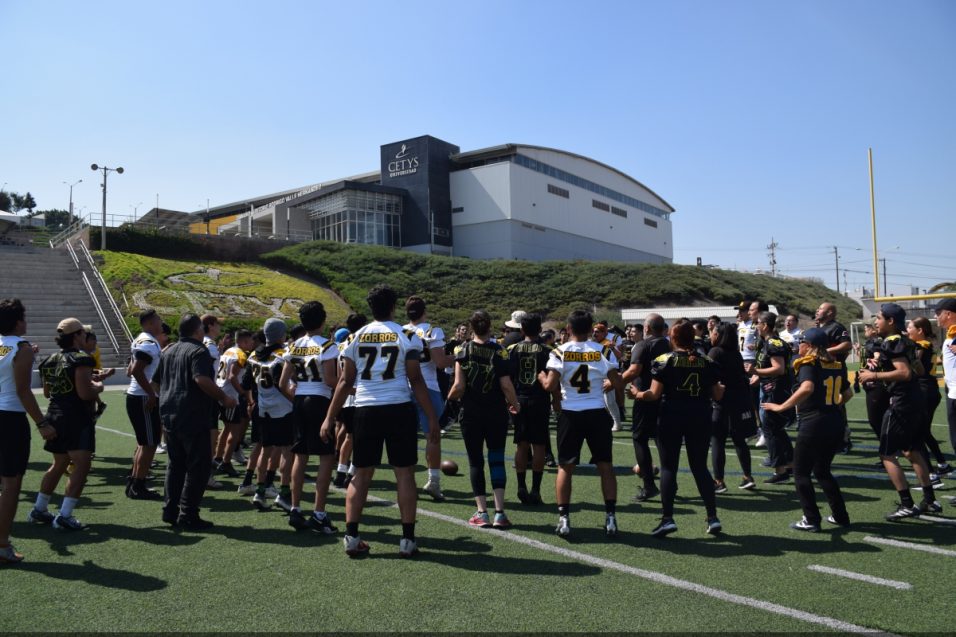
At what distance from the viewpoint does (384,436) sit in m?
5.24

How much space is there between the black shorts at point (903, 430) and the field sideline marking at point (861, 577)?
1975 mm

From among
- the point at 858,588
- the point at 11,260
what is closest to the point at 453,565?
the point at 858,588

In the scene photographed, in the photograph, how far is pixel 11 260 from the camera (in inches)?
1309

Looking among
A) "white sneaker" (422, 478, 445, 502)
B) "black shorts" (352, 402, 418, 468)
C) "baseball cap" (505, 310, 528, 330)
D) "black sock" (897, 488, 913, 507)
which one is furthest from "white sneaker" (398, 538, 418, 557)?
"black sock" (897, 488, 913, 507)

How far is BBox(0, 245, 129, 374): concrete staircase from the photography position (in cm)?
2666

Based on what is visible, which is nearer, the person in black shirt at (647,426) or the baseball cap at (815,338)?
the baseball cap at (815,338)

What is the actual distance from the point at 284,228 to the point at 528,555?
55086 mm

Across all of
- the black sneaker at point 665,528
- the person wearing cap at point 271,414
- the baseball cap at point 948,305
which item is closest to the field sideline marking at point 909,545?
the black sneaker at point 665,528

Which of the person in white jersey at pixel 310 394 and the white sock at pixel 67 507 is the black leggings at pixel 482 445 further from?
the white sock at pixel 67 507

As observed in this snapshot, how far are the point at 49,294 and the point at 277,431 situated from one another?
29.5 metres

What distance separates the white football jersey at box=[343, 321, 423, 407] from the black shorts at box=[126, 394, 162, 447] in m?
3.28

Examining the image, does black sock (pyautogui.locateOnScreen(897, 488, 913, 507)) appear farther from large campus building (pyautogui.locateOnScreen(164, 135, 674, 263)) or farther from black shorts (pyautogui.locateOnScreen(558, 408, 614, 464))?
large campus building (pyautogui.locateOnScreen(164, 135, 674, 263))

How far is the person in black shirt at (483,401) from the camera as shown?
20.6ft

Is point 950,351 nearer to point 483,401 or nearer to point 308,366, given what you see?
point 483,401
